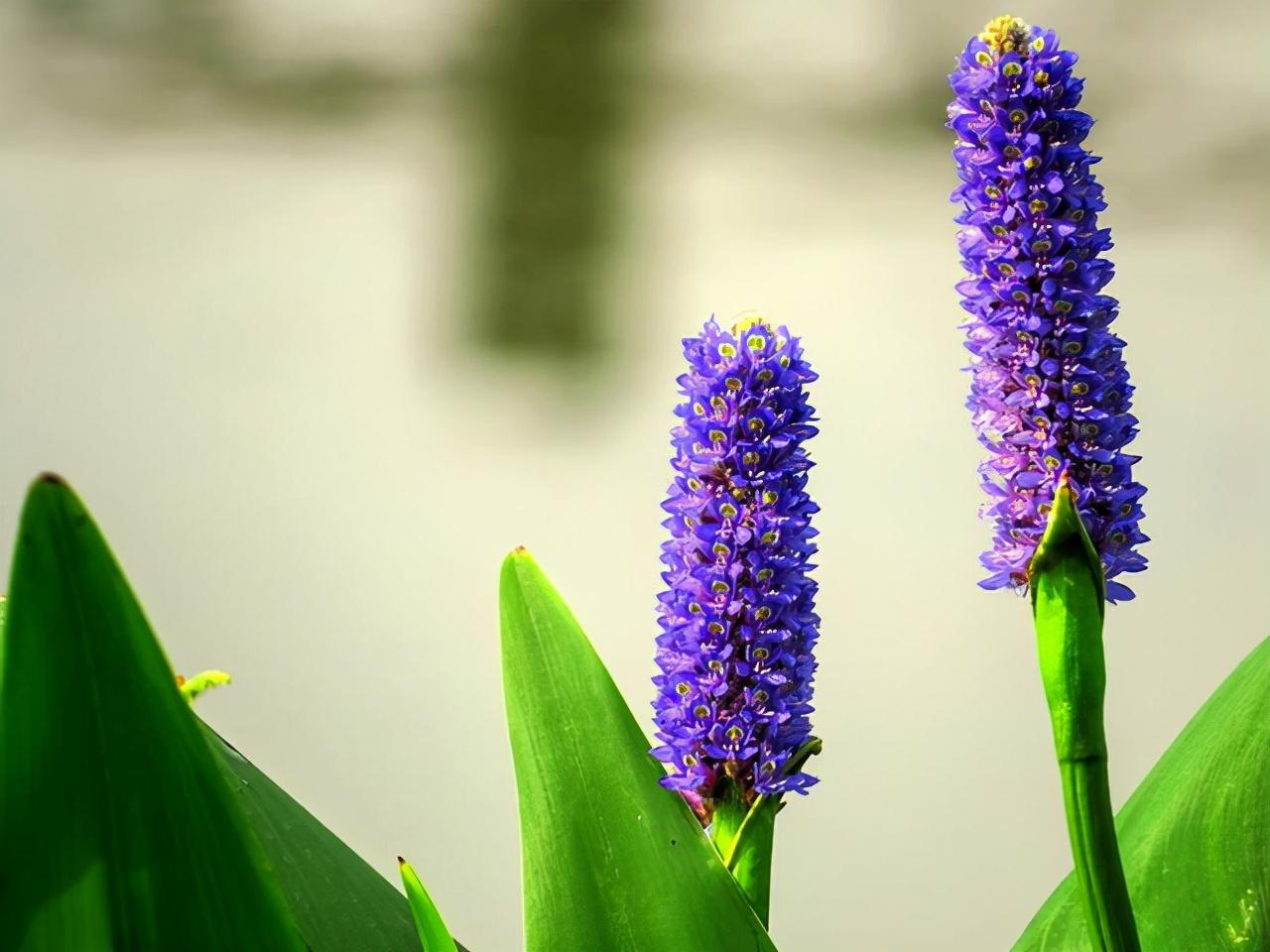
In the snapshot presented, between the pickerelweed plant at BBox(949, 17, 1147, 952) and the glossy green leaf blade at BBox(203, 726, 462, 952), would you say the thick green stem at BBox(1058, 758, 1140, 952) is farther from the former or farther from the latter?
the glossy green leaf blade at BBox(203, 726, 462, 952)

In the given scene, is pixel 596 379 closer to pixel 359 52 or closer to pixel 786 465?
pixel 359 52

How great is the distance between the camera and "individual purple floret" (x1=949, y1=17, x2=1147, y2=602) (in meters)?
0.29

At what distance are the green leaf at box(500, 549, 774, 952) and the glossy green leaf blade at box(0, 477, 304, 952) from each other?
0.26 ft

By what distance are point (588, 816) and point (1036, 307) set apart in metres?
0.15

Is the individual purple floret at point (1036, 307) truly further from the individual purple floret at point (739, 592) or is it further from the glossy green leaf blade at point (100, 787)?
the glossy green leaf blade at point (100, 787)

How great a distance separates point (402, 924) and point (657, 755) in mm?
99

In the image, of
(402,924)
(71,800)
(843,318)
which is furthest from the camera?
(843,318)

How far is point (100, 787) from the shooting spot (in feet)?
0.72

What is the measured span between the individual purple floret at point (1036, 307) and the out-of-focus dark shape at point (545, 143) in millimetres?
753

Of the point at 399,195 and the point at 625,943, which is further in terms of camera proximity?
the point at 399,195

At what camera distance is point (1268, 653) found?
38 centimetres

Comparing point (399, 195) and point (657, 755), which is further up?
point (399, 195)

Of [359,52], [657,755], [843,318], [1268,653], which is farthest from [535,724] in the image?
[359,52]

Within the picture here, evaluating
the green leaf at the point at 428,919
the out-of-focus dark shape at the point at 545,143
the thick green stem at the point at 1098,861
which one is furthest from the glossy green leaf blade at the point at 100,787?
the out-of-focus dark shape at the point at 545,143
